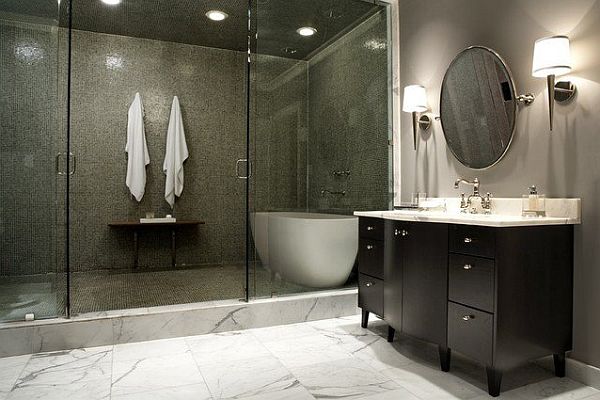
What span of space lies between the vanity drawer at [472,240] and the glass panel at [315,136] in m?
1.18

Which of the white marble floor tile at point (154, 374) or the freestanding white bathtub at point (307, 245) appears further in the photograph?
the freestanding white bathtub at point (307, 245)

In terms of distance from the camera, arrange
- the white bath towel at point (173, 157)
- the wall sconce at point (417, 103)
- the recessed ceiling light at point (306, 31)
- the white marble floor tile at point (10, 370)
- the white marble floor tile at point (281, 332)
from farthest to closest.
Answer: the white bath towel at point (173, 157) → the recessed ceiling light at point (306, 31) → the wall sconce at point (417, 103) → the white marble floor tile at point (281, 332) → the white marble floor tile at point (10, 370)

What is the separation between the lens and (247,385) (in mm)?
1908

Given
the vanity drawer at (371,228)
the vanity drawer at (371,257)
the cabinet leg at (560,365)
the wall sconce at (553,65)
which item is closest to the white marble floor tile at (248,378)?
the vanity drawer at (371,257)

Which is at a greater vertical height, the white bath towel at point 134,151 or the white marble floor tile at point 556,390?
the white bath towel at point 134,151

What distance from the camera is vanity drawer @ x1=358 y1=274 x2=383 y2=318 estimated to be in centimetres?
250

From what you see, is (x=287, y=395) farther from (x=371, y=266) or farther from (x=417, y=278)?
(x=371, y=266)

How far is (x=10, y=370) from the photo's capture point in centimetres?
206

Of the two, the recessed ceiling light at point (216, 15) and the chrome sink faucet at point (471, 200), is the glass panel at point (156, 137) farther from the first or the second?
the chrome sink faucet at point (471, 200)

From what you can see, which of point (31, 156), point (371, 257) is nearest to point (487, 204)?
point (371, 257)

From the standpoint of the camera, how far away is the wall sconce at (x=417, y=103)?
2.89 meters

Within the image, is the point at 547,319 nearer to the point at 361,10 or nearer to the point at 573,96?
the point at 573,96

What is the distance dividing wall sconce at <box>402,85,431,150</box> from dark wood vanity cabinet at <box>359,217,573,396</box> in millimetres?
1023

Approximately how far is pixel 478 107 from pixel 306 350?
1.72m
